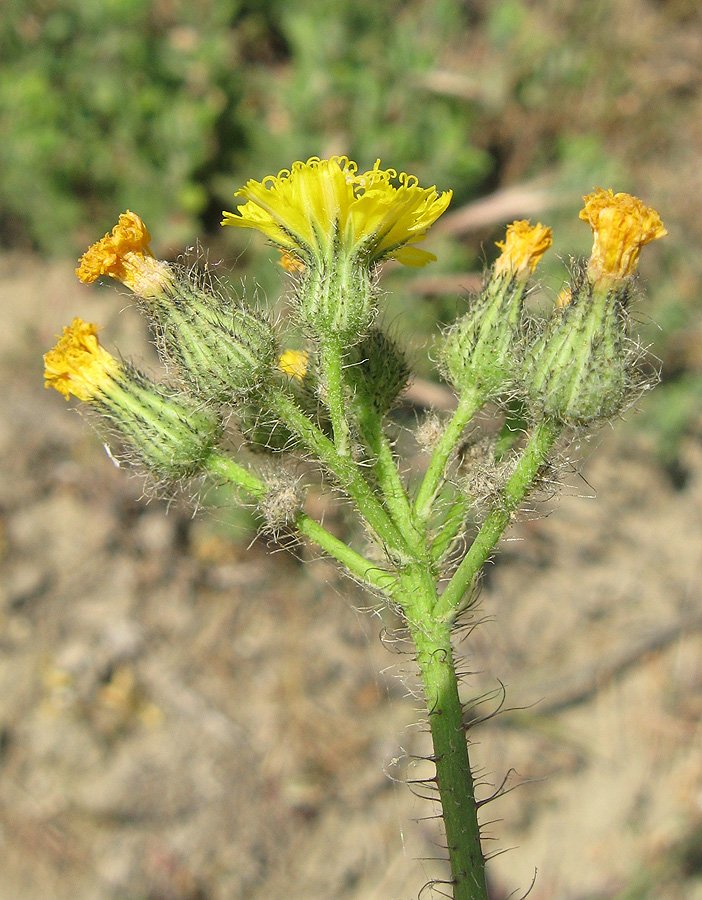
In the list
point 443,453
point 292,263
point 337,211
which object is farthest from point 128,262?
point 443,453

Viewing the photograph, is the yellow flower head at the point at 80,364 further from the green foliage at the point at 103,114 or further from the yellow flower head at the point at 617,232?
the green foliage at the point at 103,114

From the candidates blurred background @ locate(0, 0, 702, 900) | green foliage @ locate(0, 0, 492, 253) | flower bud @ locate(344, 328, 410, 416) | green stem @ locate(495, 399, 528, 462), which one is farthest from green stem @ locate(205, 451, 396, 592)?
green foliage @ locate(0, 0, 492, 253)

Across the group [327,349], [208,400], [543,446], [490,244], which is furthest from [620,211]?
[490,244]

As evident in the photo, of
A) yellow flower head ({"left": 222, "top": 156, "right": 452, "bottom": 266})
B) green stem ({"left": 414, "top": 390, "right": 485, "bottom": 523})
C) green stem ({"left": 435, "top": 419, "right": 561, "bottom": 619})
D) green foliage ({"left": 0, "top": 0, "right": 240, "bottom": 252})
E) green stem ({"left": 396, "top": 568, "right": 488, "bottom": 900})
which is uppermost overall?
green foliage ({"left": 0, "top": 0, "right": 240, "bottom": 252})

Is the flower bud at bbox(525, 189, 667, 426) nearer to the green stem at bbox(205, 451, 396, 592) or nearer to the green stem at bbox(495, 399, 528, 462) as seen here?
the green stem at bbox(495, 399, 528, 462)

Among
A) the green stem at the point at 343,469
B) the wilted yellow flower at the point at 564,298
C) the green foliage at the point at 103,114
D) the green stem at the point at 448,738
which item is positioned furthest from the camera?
the green foliage at the point at 103,114

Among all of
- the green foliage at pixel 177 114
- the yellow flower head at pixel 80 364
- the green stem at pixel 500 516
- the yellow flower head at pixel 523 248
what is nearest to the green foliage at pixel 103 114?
the green foliage at pixel 177 114

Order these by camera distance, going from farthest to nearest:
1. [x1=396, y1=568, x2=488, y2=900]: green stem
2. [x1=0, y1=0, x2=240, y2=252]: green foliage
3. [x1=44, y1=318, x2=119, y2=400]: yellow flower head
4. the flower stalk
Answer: [x1=0, y1=0, x2=240, y2=252]: green foliage < [x1=44, y1=318, x2=119, y2=400]: yellow flower head < the flower stalk < [x1=396, y1=568, x2=488, y2=900]: green stem

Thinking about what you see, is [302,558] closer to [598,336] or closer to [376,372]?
[376,372]
